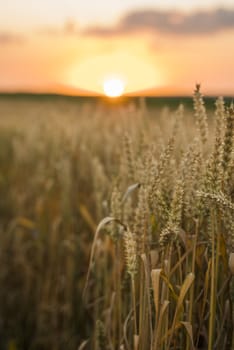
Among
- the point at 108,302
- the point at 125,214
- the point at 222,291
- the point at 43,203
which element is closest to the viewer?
the point at 222,291

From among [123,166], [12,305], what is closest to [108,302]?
[123,166]

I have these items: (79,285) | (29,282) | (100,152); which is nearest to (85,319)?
(79,285)

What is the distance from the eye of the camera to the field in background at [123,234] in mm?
1655

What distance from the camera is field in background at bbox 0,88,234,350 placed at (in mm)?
1655

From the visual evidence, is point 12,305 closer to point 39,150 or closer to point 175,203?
point 39,150

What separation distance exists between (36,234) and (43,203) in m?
0.24

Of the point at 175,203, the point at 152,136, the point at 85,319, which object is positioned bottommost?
the point at 85,319

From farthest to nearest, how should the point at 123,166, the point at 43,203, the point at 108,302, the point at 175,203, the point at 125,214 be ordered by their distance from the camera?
the point at 43,203 < the point at 108,302 < the point at 123,166 < the point at 125,214 < the point at 175,203

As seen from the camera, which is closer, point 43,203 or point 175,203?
point 175,203

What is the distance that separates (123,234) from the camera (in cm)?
210

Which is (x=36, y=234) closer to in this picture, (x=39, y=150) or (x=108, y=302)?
(x=39, y=150)

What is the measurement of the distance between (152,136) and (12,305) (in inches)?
79.8

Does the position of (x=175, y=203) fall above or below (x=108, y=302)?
above

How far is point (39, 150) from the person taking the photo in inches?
192
